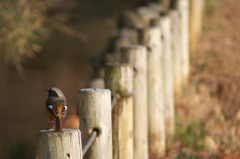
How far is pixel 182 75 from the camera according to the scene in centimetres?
591

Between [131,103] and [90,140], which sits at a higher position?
[131,103]

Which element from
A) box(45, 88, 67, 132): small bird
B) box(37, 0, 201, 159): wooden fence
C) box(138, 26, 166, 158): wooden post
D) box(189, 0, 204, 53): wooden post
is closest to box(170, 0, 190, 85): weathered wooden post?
box(37, 0, 201, 159): wooden fence

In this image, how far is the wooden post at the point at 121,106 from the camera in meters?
2.84

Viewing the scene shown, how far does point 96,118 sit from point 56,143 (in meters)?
0.54

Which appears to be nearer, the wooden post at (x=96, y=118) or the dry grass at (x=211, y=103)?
the wooden post at (x=96, y=118)

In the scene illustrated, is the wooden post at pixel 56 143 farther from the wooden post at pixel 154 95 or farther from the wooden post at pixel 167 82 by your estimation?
the wooden post at pixel 167 82

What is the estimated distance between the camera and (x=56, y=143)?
6.00 ft

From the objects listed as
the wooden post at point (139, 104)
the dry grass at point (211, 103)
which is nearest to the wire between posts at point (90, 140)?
the wooden post at point (139, 104)

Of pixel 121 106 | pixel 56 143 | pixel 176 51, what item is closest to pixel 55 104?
pixel 56 143

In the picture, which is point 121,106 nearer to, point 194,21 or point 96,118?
point 96,118

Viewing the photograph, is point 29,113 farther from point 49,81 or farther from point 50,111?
point 50,111

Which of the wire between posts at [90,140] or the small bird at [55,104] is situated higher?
the small bird at [55,104]

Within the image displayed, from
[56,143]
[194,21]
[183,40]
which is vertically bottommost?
[56,143]

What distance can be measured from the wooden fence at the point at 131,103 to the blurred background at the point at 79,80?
1.08 ft
